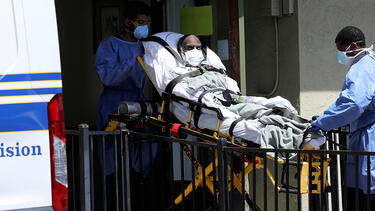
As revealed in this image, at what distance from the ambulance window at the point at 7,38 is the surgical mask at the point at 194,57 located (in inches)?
81.5

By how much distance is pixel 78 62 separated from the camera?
24.0ft

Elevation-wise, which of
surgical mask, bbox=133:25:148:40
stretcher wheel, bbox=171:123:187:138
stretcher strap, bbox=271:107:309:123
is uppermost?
surgical mask, bbox=133:25:148:40

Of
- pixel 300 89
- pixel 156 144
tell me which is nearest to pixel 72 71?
pixel 156 144

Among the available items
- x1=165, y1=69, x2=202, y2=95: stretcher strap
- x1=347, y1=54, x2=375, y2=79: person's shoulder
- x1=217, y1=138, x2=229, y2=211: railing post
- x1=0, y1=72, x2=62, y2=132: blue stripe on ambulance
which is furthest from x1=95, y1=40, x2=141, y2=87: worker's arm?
x1=0, y1=72, x2=62, y2=132: blue stripe on ambulance

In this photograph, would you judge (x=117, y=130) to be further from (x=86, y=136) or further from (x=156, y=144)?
(x=156, y=144)

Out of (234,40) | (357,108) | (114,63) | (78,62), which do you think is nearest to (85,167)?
(114,63)

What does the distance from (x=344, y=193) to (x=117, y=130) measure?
5.66 feet

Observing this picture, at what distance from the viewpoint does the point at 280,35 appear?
6.65 metres

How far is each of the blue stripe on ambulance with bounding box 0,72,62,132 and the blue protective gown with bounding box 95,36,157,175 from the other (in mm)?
1912

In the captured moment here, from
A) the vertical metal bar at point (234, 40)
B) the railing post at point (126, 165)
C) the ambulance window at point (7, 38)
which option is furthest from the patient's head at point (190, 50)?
the ambulance window at point (7, 38)

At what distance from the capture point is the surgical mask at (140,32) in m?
5.36

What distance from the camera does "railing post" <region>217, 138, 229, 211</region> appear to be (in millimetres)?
4094

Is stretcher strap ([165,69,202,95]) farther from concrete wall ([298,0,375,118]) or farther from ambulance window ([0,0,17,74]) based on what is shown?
concrete wall ([298,0,375,118])

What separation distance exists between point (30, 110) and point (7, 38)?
38cm
